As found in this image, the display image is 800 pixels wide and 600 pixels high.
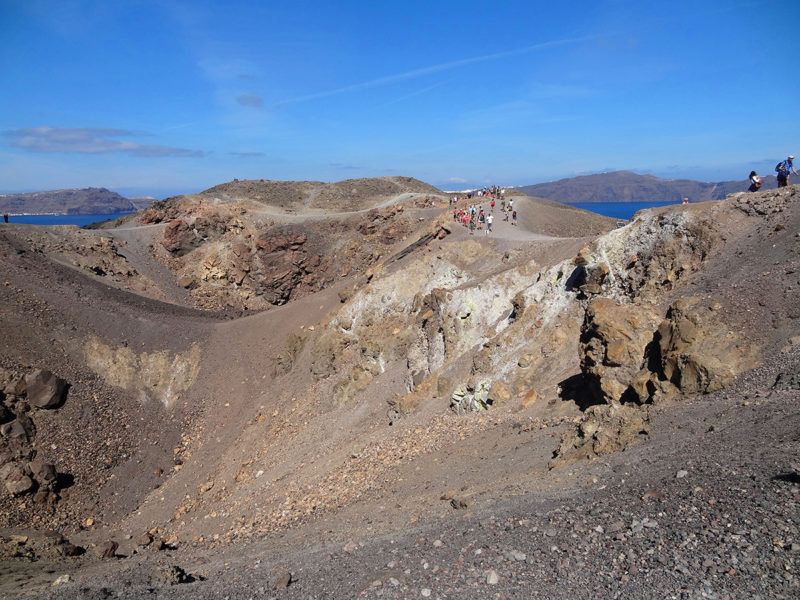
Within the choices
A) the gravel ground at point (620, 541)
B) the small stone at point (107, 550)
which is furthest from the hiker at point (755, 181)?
the small stone at point (107, 550)

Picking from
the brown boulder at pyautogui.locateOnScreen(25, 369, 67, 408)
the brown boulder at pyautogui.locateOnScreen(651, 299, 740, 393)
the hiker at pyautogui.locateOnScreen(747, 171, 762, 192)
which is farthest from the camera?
the brown boulder at pyautogui.locateOnScreen(25, 369, 67, 408)

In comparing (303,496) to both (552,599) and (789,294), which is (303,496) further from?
(789,294)

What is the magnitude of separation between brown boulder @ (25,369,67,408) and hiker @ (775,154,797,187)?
96.9ft

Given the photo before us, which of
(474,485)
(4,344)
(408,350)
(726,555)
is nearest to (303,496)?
(474,485)

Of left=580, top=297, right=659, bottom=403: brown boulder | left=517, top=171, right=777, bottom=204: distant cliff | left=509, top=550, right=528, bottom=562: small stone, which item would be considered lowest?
left=509, top=550, right=528, bottom=562: small stone

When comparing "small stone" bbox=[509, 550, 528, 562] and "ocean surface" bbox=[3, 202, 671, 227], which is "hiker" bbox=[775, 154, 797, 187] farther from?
"ocean surface" bbox=[3, 202, 671, 227]

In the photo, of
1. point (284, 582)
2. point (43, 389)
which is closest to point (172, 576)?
point (284, 582)

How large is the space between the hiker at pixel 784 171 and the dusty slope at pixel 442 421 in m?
2.07

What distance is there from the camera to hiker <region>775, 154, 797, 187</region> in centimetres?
1806

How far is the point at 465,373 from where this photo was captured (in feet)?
66.3

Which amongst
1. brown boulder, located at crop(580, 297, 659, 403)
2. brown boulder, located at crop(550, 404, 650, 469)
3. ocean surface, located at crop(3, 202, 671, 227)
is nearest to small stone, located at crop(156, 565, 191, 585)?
brown boulder, located at crop(550, 404, 650, 469)

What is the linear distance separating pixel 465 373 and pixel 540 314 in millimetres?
3656

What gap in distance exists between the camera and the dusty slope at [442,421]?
877cm

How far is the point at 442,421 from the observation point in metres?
18.0
